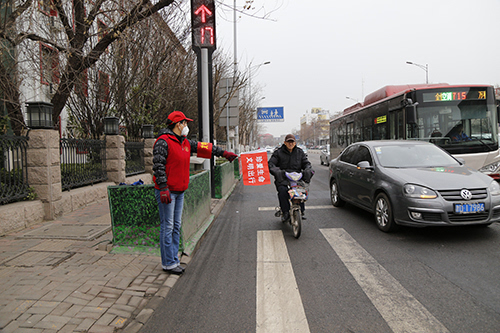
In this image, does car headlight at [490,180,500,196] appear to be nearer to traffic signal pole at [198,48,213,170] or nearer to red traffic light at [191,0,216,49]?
traffic signal pole at [198,48,213,170]

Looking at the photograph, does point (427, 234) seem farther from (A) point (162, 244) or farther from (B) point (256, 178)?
(A) point (162, 244)

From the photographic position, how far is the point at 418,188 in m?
5.55

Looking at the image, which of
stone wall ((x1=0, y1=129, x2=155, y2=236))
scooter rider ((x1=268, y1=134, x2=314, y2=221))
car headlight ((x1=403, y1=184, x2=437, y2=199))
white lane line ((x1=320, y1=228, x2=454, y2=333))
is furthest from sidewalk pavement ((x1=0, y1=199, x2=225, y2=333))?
car headlight ((x1=403, y1=184, x2=437, y2=199))

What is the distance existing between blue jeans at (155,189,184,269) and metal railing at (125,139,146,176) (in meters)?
7.82

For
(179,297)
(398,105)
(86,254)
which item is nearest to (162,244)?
(179,297)

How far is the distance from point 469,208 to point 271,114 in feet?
110

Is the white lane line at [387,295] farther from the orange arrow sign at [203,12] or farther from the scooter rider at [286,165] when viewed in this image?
the orange arrow sign at [203,12]

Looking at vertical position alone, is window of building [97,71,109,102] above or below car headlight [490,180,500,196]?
above

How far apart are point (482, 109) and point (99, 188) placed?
11042 mm

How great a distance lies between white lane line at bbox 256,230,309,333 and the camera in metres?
3.06

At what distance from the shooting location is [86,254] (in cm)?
487

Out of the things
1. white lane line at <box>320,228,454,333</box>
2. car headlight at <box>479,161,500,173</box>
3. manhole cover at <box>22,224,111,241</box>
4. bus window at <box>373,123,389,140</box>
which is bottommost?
white lane line at <box>320,228,454,333</box>

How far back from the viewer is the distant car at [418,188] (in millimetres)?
5297

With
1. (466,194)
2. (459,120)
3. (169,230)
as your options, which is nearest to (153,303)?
(169,230)
